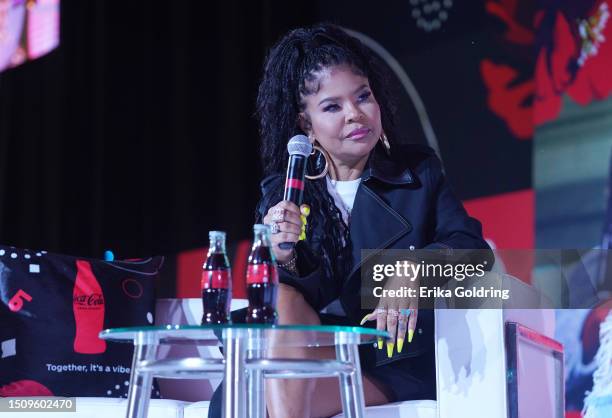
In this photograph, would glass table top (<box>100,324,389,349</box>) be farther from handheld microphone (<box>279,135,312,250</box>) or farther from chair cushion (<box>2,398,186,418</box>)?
chair cushion (<box>2,398,186,418</box>)

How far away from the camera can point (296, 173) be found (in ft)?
5.47

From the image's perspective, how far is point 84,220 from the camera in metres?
3.69

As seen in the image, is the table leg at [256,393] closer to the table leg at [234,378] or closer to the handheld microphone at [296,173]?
the table leg at [234,378]

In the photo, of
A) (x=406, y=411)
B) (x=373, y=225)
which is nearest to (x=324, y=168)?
(x=373, y=225)

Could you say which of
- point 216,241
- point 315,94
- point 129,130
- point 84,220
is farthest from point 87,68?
point 216,241

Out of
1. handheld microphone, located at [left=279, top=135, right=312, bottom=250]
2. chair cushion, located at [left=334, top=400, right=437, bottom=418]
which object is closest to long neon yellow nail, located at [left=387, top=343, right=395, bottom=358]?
chair cushion, located at [left=334, top=400, right=437, bottom=418]

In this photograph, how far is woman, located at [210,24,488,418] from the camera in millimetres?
1870

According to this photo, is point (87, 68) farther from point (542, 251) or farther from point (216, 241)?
point (216, 241)

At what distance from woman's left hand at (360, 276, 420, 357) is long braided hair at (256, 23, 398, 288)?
0.28 meters

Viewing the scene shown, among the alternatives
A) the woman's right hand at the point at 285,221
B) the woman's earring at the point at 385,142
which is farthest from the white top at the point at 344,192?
the woman's right hand at the point at 285,221

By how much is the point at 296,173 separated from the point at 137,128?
2172 millimetres

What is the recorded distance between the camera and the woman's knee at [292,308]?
177 centimetres

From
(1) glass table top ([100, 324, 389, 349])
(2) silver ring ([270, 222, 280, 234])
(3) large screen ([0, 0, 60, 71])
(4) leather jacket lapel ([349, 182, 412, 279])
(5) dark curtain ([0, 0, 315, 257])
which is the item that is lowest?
(1) glass table top ([100, 324, 389, 349])

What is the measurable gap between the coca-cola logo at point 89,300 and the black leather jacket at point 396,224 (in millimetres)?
584
